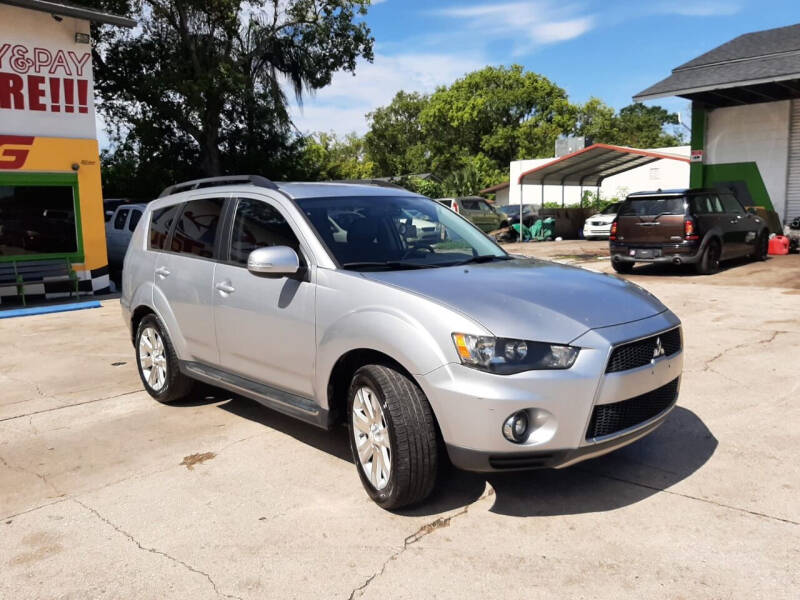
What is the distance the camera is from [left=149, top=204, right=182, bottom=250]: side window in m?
5.57

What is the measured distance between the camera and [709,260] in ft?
43.4

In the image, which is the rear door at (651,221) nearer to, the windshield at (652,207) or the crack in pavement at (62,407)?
the windshield at (652,207)

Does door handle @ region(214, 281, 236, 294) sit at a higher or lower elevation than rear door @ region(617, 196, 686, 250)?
lower

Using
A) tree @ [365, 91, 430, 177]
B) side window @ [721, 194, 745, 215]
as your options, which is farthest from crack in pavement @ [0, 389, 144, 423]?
tree @ [365, 91, 430, 177]

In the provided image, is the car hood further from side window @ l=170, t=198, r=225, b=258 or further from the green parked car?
the green parked car

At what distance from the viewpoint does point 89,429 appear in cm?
512

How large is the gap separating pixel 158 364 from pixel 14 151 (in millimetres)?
8410

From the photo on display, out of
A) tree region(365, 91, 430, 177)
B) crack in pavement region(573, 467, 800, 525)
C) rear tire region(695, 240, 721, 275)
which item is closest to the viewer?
crack in pavement region(573, 467, 800, 525)

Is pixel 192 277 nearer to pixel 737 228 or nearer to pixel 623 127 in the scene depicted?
pixel 737 228

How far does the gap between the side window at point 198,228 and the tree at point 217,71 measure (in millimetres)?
16428

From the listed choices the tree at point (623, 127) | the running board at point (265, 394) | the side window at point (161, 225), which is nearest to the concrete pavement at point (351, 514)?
the running board at point (265, 394)

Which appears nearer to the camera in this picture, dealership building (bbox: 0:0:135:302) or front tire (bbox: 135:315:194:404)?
front tire (bbox: 135:315:194:404)

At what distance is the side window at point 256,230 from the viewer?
4.35m

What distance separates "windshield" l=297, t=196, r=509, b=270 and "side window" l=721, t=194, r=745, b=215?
1067cm
